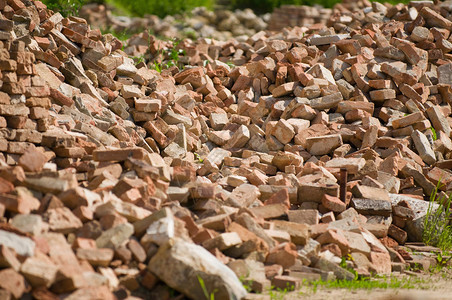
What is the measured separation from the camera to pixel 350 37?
7.90 meters

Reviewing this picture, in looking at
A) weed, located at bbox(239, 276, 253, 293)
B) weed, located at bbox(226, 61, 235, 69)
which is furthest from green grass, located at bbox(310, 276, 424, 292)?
weed, located at bbox(226, 61, 235, 69)

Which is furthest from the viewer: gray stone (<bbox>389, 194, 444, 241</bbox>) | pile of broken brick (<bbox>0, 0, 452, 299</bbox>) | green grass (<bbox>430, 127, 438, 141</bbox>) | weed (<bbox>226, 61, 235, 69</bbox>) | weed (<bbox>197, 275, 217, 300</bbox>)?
weed (<bbox>226, 61, 235, 69</bbox>)

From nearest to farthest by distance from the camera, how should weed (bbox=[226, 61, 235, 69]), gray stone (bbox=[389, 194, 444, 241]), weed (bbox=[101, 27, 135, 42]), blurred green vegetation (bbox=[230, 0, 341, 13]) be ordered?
1. gray stone (bbox=[389, 194, 444, 241])
2. weed (bbox=[226, 61, 235, 69])
3. weed (bbox=[101, 27, 135, 42])
4. blurred green vegetation (bbox=[230, 0, 341, 13])

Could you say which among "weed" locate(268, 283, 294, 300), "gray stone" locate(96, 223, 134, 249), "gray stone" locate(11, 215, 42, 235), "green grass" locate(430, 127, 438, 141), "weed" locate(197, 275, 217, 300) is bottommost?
"weed" locate(268, 283, 294, 300)

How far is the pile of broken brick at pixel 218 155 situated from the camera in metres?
3.36

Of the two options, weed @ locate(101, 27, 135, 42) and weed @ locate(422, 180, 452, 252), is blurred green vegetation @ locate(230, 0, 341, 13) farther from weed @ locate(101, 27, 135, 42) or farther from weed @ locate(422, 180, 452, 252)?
weed @ locate(422, 180, 452, 252)

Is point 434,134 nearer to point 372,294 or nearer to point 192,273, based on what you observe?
point 372,294

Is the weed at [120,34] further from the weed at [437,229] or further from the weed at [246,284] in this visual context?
the weed at [246,284]

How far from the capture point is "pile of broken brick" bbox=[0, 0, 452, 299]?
3361 millimetres

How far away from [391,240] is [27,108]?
125 inches

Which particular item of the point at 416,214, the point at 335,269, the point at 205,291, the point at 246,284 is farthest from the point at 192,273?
the point at 416,214

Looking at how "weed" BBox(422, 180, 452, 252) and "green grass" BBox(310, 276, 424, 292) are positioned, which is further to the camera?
"weed" BBox(422, 180, 452, 252)

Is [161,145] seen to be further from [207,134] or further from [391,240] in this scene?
[391,240]

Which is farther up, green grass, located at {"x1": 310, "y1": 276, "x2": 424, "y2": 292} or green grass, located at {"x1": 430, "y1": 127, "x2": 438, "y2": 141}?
green grass, located at {"x1": 430, "y1": 127, "x2": 438, "y2": 141}
